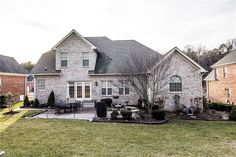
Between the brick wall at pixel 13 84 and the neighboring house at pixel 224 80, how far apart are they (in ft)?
94.7

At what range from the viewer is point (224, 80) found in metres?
29.8

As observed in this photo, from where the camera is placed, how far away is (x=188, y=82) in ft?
71.2

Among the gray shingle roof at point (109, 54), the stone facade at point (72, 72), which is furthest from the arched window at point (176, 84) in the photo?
the stone facade at point (72, 72)

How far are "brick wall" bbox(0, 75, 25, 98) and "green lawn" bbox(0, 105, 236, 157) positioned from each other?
19258mm

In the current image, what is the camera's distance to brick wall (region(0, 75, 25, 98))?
3165 centimetres

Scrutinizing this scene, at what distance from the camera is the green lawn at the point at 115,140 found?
9000 mm

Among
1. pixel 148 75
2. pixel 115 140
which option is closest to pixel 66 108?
pixel 148 75

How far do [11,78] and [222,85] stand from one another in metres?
29.5

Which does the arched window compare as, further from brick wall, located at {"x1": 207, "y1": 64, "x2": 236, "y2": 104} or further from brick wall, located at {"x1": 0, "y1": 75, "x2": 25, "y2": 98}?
brick wall, located at {"x1": 0, "y1": 75, "x2": 25, "y2": 98}

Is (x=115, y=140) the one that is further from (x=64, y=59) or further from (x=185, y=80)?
(x=64, y=59)

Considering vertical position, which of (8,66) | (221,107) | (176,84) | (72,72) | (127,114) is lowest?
(221,107)

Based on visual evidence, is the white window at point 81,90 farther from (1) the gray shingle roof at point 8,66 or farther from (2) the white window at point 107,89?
(1) the gray shingle roof at point 8,66

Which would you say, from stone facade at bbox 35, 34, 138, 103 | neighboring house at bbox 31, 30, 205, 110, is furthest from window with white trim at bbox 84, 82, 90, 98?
stone facade at bbox 35, 34, 138, 103

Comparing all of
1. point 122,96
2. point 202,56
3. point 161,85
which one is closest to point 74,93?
point 122,96
